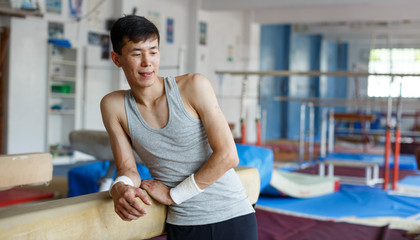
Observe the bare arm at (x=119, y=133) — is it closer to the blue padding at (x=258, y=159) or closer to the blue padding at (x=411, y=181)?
the blue padding at (x=258, y=159)

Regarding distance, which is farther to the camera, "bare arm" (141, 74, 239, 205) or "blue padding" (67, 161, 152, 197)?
"blue padding" (67, 161, 152, 197)

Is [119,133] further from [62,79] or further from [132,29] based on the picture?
[62,79]

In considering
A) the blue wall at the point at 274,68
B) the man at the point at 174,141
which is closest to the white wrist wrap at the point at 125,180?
the man at the point at 174,141

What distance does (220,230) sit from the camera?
1.30 m

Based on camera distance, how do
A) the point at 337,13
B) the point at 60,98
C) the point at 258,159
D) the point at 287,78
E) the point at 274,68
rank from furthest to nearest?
the point at 287,78, the point at 274,68, the point at 337,13, the point at 60,98, the point at 258,159

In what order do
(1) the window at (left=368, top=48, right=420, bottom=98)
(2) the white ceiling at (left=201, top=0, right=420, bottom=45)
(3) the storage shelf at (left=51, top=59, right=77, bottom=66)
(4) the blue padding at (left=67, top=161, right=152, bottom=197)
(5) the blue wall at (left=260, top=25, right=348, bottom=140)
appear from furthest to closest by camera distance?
(1) the window at (left=368, top=48, right=420, bottom=98) → (5) the blue wall at (left=260, top=25, right=348, bottom=140) → (2) the white ceiling at (left=201, top=0, right=420, bottom=45) → (3) the storage shelf at (left=51, top=59, right=77, bottom=66) → (4) the blue padding at (left=67, top=161, right=152, bottom=197)

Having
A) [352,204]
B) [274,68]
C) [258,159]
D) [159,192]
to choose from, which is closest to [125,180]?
[159,192]

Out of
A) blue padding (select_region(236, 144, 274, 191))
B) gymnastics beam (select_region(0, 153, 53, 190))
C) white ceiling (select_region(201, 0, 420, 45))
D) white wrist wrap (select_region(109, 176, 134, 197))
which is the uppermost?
white ceiling (select_region(201, 0, 420, 45))

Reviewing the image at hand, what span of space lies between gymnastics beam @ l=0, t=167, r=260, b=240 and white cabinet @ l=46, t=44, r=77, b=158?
665cm

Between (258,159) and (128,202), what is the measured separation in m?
2.48

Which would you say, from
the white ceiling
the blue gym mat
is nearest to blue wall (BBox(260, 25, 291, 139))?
the white ceiling

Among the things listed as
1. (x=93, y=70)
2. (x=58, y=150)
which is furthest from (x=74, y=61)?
(x=58, y=150)

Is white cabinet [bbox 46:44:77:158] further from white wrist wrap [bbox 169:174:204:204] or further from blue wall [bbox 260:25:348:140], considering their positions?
white wrist wrap [bbox 169:174:204:204]

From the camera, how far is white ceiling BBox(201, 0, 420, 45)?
917 cm
